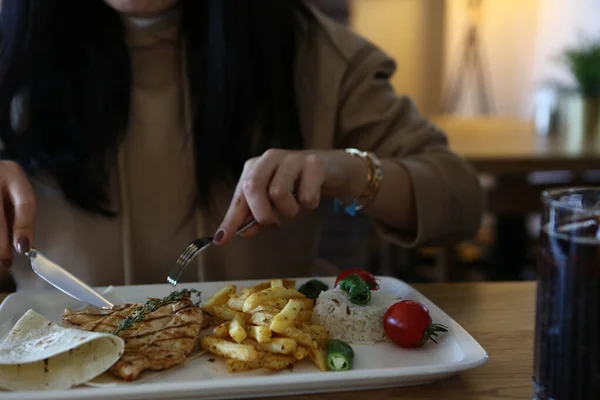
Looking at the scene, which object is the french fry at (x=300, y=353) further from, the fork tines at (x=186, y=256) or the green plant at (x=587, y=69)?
the green plant at (x=587, y=69)

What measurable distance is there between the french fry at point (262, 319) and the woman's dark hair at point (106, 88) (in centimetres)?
60

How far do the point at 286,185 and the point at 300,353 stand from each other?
336 millimetres

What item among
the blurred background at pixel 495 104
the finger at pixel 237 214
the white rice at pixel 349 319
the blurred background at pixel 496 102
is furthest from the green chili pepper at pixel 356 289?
the blurred background at pixel 496 102

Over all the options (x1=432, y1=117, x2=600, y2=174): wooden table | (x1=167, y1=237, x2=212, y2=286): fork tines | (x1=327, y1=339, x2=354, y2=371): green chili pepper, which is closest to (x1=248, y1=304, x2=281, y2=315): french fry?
(x1=327, y1=339, x2=354, y2=371): green chili pepper

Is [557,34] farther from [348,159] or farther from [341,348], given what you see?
[341,348]

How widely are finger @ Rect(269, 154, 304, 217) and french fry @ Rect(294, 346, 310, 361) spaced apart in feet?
1.02

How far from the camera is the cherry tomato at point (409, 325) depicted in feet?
2.58

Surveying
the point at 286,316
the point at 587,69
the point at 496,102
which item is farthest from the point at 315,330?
the point at 496,102

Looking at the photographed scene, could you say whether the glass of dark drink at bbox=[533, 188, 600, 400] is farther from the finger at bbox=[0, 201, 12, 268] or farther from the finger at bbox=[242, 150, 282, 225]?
the finger at bbox=[0, 201, 12, 268]

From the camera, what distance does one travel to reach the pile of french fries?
730mm

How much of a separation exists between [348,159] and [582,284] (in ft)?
2.15

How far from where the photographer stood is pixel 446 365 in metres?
0.69

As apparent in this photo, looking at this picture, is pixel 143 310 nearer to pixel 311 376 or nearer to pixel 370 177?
pixel 311 376

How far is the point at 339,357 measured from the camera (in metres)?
0.73
